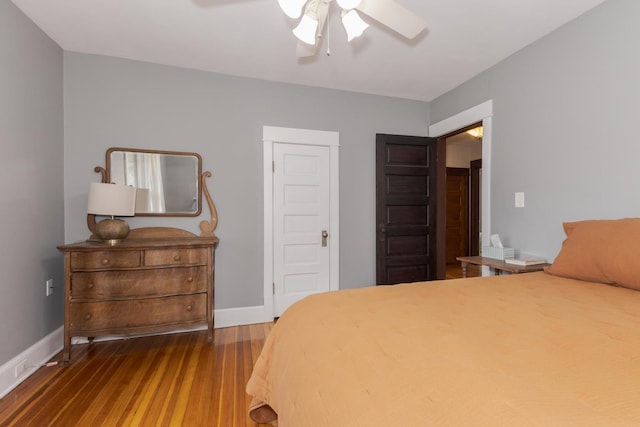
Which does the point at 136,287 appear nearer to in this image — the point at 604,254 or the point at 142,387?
the point at 142,387

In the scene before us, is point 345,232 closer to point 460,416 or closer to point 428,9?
point 428,9

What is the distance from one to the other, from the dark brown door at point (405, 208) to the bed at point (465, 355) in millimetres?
1991

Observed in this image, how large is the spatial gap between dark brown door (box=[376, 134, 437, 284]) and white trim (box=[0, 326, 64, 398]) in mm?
2982

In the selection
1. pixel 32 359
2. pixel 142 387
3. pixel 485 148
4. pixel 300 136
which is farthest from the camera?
pixel 300 136

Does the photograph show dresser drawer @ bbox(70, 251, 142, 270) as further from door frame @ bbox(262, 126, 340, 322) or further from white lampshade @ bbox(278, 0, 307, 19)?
white lampshade @ bbox(278, 0, 307, 19)

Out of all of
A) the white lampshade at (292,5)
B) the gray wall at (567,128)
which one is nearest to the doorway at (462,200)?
the gray wall at (567,128)

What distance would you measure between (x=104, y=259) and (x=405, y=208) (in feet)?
9.69

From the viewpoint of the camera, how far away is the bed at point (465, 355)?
0.60 m

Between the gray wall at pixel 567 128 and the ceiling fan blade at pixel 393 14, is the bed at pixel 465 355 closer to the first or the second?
the gray wall at pixel 567 128

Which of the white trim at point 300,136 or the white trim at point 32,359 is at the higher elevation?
the white trim at point 300,136

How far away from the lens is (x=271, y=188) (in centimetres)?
318

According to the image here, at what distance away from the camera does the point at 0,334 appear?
1.92 metres

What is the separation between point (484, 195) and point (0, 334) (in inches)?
152

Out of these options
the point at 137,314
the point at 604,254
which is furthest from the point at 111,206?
the point at 604,254
